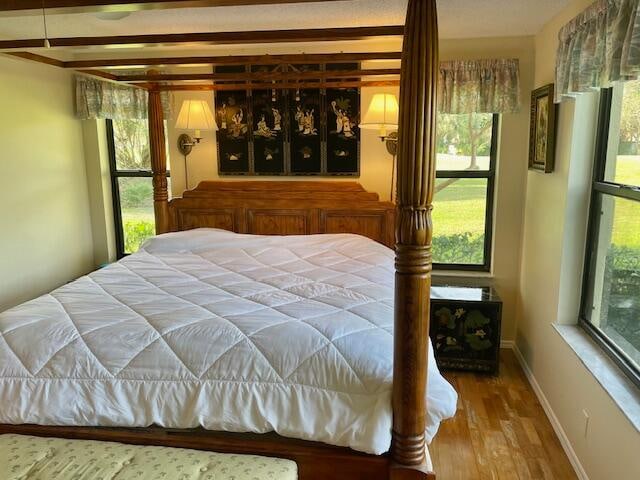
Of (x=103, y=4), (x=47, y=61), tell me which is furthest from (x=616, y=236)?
(x=47, y=61)

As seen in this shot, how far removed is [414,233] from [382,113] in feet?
6.84

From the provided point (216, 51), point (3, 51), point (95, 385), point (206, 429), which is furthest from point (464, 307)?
point (3, 51)

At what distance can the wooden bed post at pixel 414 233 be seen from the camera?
4.67ft

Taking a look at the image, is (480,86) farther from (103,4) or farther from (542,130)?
(103,4)

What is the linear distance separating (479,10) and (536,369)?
2.21 metres

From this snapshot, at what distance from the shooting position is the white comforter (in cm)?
175

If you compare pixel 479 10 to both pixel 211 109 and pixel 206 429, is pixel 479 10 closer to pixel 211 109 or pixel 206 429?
pixel 211 109

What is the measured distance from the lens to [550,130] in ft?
9.37

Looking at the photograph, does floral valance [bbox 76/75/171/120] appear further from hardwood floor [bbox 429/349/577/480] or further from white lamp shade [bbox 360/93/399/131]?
hardwood floor [bbox 429/349/577/480]

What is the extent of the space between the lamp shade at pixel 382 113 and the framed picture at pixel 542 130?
35.7 inches

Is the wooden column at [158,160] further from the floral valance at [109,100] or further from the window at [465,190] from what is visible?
the window at [465,190]

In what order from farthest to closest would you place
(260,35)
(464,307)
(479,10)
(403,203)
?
(464,307), (479,10), (260,35), (403,203)

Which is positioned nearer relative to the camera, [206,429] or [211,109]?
[206,429]

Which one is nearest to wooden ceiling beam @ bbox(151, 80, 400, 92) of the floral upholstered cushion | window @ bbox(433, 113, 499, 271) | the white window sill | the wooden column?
the wooden column
